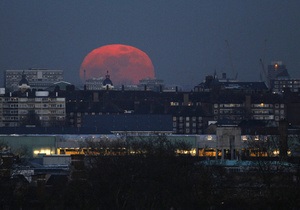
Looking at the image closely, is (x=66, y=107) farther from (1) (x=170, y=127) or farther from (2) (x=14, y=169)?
(2) (x=14, y=169)

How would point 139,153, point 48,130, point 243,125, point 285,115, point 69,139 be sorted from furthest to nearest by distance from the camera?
point 285,115, point 243,125, point 48,130, point 69,139, point 139,153

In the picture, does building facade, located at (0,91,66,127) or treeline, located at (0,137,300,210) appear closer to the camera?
treeline, located at (0,137,300,210)

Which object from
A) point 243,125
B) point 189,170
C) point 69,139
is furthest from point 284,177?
point 243,125

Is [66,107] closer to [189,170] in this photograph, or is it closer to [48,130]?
[48,130]

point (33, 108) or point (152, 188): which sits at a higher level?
point (33, 108)

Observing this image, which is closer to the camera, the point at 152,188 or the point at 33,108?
the point at 152,188

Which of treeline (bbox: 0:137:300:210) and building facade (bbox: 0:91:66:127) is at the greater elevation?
building facade (bbox: 0:91:66:127)

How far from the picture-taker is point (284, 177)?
78500mm

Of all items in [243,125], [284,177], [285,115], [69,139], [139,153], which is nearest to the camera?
[284,177]

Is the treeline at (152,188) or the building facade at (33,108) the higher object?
the building facade at (33,108)

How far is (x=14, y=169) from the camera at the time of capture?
81438 mm

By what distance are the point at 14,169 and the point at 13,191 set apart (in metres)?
8.60

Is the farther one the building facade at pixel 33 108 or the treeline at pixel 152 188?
the building facade at pixel 33 108

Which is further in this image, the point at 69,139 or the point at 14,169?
the point at 69,139
